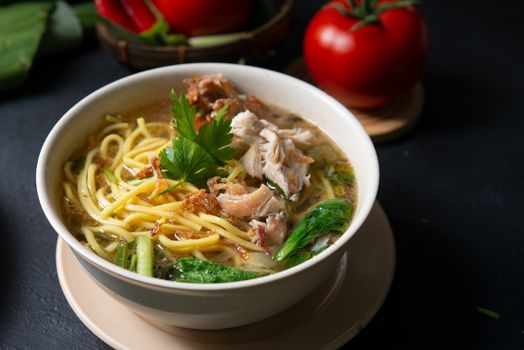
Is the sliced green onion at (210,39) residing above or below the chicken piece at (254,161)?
below

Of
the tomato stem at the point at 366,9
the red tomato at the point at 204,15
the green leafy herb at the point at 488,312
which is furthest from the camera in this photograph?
the red tomato at the point at 204,15

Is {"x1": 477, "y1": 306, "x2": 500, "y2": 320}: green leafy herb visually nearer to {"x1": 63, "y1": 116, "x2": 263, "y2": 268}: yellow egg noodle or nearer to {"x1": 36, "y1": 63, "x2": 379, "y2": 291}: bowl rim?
{"x1": 36, "y1": 63, "x2": 379, "y2": 291}: bowl rim

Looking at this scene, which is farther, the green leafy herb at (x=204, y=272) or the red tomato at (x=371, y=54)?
the red tomato at (x=371, y=54)

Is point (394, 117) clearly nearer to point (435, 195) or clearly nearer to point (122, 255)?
point (435, 195)

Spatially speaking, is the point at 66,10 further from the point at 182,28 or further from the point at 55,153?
the point at 55,153

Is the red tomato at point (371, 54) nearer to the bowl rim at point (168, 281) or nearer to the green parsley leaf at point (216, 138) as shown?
the bowl rim at point (168, 281)

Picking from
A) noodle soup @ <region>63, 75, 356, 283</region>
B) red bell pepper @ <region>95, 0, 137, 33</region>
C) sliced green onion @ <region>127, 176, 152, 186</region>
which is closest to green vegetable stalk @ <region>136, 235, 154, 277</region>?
noodle soup @ <region>63, 75, 356, 283</region>

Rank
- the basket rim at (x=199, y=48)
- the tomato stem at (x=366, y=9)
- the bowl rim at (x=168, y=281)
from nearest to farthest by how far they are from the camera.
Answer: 1. the bowl rim at (x=168, y=281)
2. the tomato stem at (x=366, y=9)
3. the basket rim at (x=199, y=48)

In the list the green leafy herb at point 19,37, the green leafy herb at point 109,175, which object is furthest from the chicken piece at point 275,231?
the green leafy herb at point 19,37
